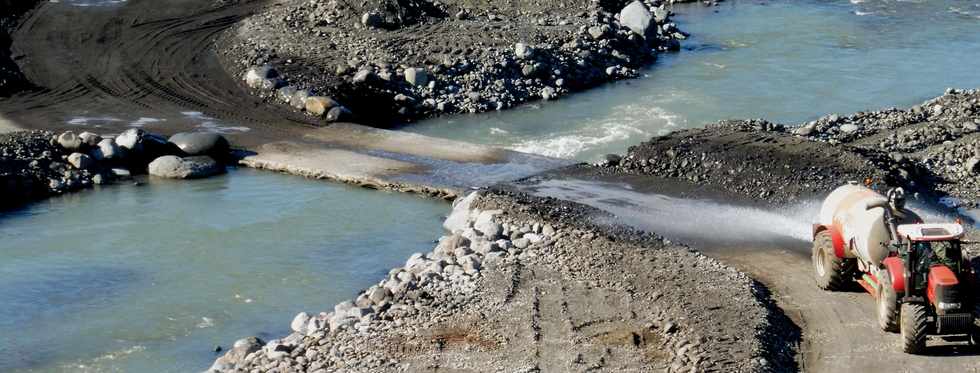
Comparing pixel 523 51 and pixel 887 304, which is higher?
pixel 523 51

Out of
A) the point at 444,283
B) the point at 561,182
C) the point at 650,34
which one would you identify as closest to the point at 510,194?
the point at 561,182

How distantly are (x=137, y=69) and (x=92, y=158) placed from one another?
742 cm

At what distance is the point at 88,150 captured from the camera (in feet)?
94.5

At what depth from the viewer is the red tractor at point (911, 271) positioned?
15.4m

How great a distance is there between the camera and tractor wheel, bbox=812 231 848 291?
18.0 meters

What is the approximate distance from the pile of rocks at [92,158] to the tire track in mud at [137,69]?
4.94ft

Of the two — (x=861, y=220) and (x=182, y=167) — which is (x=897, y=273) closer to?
(x=861, y=220)

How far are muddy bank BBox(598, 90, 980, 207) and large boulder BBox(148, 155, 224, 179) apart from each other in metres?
9.13

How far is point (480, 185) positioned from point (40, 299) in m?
9.38

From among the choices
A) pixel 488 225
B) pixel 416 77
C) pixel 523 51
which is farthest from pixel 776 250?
pixel 523 51

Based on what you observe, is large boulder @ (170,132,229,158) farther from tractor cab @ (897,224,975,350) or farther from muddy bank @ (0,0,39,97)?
tractor cab @ (897,224,975,350)

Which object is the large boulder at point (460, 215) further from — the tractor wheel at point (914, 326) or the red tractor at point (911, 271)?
the tractor wheel at point (914, 326)

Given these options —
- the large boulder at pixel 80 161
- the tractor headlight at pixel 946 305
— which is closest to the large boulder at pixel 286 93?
the large boulder at pixel 80 161

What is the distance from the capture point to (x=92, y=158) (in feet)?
93.4
